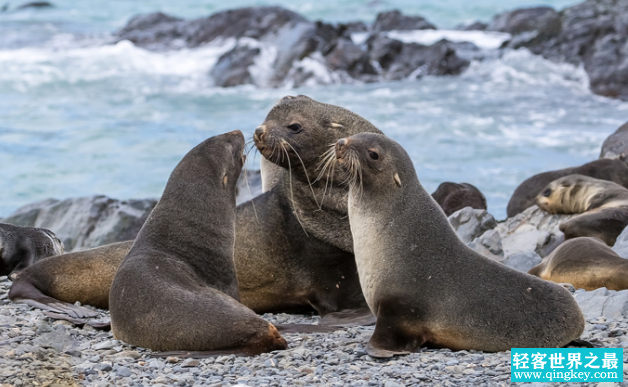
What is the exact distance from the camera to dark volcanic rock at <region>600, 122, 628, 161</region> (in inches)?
460

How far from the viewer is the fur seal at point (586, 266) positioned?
20.5 ft

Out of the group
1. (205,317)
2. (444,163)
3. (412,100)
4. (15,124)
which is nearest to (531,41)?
(412,100)

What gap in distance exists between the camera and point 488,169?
15.8 metres

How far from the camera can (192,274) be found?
16.6 ft

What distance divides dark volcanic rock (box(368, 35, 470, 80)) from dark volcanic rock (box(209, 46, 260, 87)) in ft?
11.8

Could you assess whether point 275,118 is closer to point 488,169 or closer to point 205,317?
point 205,317

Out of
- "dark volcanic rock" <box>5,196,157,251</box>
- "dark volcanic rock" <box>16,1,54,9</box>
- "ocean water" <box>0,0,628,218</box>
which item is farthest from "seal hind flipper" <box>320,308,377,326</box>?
"dark volcanic rock" <box>16,1,54,9</box>

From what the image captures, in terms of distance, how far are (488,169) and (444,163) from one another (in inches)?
35.6

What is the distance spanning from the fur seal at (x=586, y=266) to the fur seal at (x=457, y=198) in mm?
2940

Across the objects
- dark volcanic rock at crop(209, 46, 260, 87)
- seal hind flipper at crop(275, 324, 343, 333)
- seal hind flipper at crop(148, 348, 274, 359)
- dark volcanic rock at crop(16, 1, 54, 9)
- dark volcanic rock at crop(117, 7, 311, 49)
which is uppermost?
dark volcanic rock at crop(16, 1, 54, 9)

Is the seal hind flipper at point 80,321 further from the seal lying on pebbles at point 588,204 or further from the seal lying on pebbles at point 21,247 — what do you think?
the seal lying on pebbles at point 588,204

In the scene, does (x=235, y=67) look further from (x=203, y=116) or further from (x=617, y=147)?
(x=617, y=147)

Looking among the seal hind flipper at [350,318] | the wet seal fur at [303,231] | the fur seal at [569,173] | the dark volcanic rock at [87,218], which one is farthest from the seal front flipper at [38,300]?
the fur seal at [569,173]

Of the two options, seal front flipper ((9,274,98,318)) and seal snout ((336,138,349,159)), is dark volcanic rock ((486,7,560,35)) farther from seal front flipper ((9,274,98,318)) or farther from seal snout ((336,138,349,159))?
seal front flipper ((9,274,98,318))
